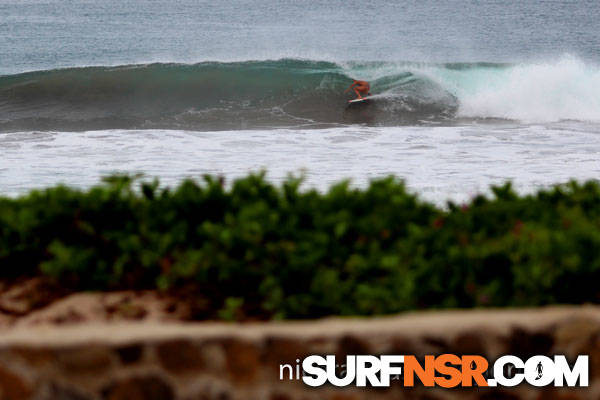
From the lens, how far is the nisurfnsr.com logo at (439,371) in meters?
2.51

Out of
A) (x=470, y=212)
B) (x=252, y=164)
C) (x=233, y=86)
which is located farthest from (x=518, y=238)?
(x=233, y=86)

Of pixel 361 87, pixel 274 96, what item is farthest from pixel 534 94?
pixel 274 96

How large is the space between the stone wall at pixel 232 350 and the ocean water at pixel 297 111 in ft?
22.5

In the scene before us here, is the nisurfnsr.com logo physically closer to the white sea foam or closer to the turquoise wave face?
the white sea foam

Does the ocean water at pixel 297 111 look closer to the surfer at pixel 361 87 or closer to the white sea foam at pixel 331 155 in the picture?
the white sea foam at pixel 331 155

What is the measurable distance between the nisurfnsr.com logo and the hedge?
0.29 m

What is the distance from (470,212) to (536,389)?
1.08 metres

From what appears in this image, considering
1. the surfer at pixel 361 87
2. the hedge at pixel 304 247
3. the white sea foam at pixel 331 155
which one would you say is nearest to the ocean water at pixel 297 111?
the white sea foam at pixel 331 155

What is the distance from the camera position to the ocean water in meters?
11.9

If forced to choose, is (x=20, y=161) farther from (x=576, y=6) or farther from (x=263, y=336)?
(x=576, y=6)

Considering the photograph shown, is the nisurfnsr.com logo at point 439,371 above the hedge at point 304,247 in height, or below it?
below

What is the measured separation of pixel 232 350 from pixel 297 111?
717 inches

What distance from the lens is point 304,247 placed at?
118 inches

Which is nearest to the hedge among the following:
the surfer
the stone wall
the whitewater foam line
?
the stone wall
